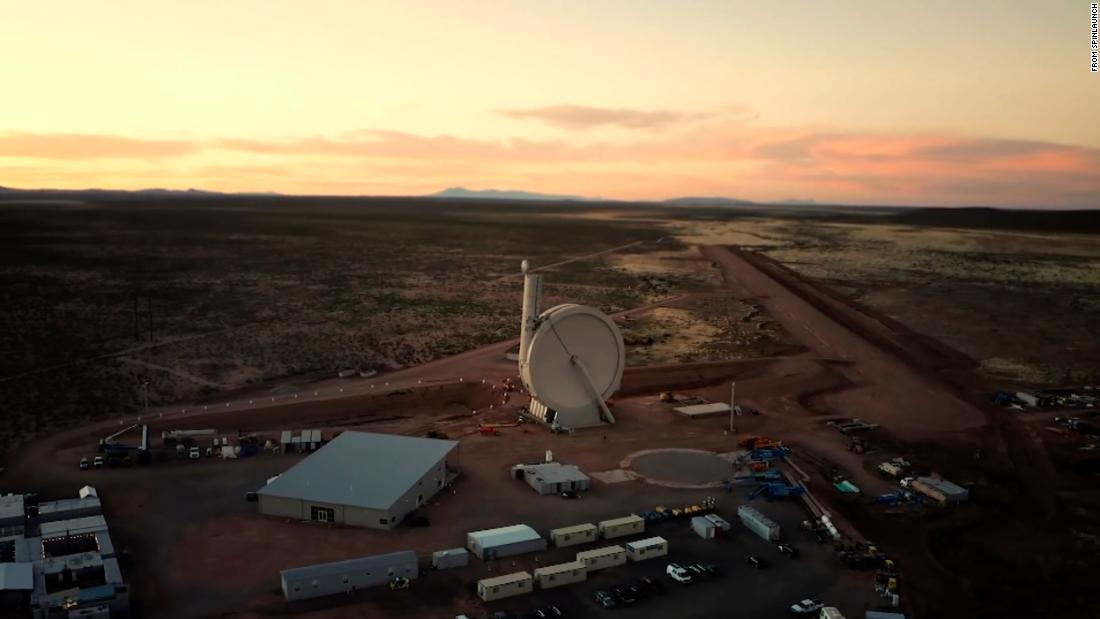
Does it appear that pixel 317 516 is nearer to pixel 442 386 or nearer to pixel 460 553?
pixel 460 553

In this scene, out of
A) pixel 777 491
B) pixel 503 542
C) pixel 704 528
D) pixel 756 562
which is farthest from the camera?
pixel 777 491

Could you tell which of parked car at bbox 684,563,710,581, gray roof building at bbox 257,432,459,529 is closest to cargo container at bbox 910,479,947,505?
parked car at bbox 684,563,710,581

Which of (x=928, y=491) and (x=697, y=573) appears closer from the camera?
(x=697, y=573)

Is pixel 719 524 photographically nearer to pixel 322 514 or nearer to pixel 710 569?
pixel 710 569

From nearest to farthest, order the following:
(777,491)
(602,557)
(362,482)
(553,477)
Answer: (602,557), (362,482), (777,491), (553,477)

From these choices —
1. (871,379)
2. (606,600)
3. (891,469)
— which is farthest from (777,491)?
(871,379)

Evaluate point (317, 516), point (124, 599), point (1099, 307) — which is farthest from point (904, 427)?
point (1099, 307)
